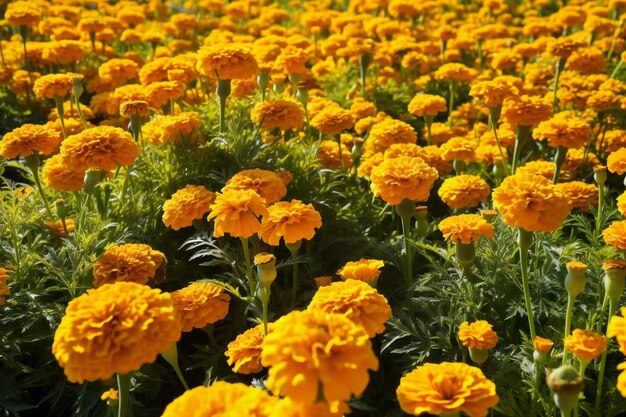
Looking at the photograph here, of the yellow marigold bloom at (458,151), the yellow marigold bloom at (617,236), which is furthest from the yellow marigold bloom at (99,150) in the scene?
the yellow marigold bloom at (617,236)

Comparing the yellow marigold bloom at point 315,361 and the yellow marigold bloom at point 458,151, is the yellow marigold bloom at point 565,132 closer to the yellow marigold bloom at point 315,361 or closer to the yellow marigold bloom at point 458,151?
the yellow marigold bloom at point 458,151

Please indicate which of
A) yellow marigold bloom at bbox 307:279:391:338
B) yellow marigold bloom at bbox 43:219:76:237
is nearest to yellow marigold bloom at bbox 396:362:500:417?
yellow marigold bloom at bbox 307:279:391:338

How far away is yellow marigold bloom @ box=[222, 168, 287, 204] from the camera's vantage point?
2586mm

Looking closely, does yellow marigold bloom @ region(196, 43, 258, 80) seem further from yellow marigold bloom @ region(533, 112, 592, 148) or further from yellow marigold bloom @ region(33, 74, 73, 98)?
yellow marigold bloom @ region(533, 112, 592, 148)

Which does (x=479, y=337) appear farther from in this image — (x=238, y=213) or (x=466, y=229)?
(x=238, y=213)

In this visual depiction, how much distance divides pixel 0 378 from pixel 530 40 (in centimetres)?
526

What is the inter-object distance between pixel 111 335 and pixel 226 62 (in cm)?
192

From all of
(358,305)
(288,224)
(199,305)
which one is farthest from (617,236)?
(199,305)

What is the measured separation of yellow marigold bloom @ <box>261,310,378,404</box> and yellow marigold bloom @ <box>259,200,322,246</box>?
1.06 m

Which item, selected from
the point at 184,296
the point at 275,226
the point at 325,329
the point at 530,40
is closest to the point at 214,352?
the point at 184,296

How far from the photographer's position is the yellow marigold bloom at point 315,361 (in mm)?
1184

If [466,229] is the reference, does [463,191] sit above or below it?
below

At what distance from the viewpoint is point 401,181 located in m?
2.48

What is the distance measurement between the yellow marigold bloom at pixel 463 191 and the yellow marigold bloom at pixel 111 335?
1706 millimetres
